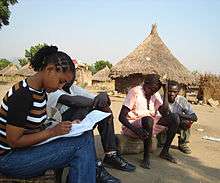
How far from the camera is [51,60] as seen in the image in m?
2.88

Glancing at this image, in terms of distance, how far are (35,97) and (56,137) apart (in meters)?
0.35

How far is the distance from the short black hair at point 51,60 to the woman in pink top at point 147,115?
2.16 meters

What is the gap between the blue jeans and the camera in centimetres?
282

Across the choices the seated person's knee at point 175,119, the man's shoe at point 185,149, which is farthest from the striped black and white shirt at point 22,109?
the man's shoe at point 185,149

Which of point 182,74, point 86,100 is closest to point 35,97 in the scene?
point 86,100

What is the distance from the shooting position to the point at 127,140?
547 cm

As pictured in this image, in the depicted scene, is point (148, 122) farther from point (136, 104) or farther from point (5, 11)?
point (5, 11)

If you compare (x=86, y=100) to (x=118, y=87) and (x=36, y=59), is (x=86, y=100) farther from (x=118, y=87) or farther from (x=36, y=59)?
(x=118, y=87)

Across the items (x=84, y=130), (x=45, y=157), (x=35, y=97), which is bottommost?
(x=45, y=157)

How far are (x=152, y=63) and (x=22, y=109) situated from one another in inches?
→ 737

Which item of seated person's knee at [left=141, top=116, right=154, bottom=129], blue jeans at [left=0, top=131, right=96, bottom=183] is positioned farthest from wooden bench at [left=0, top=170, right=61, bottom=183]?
seated person's knee at [left=141, top=116, right=154, bottom=129]

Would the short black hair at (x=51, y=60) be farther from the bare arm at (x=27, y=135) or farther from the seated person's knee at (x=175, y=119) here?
the seated person's knee at (x=175, y=119)

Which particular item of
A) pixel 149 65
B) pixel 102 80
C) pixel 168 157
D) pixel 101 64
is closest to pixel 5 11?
pixel 149 65

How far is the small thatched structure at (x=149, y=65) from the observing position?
20994 mm
